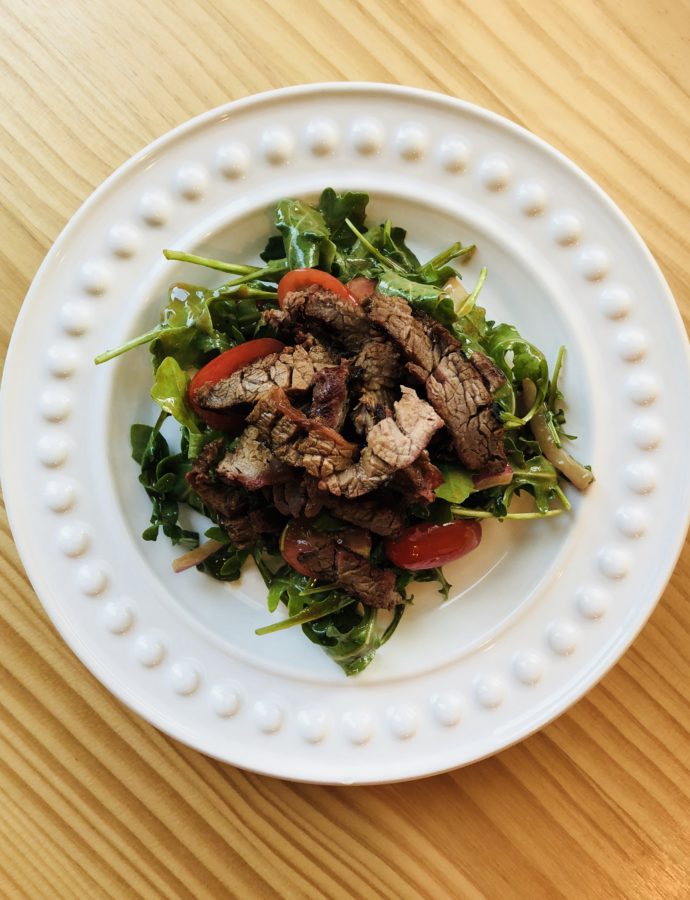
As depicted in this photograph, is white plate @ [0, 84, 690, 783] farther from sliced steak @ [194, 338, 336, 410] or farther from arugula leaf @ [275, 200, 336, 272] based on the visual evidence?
sliced steak @ [194, 338, 336, 410]

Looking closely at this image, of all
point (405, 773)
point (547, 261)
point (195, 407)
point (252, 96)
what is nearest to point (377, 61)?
point (252, 96)

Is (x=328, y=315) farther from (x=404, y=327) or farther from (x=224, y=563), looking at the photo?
(x=224, y=563)

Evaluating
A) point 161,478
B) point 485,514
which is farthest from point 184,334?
point 485,514

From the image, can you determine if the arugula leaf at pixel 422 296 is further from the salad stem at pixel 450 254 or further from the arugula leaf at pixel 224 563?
the arugula leaf at pixel 224 563

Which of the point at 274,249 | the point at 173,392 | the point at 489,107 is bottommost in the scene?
the point at 173,392

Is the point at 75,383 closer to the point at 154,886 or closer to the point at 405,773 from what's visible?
the point at 405,773
